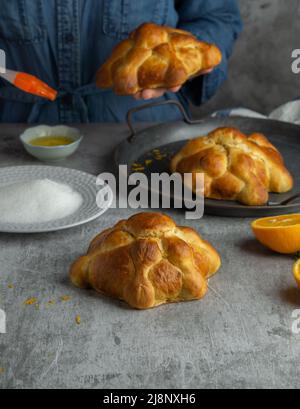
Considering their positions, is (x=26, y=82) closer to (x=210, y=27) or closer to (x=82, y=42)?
(x=82, y=42)

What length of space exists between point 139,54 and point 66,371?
972mm

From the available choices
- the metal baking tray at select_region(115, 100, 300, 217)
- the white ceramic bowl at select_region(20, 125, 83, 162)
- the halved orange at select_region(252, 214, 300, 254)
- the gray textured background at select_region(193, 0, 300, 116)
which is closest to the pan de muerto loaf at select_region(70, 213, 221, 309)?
the halved orange at select_region(252, 214, 300, 254)

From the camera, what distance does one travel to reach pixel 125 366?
967 millimetres

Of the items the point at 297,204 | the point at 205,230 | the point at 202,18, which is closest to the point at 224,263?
the point at 205,230

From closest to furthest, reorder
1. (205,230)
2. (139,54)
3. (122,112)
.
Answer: (205,230), (139,54), (122,112)

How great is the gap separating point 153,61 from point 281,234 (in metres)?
0.67

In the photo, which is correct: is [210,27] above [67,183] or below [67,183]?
above

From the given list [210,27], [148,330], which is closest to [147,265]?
[148,330]

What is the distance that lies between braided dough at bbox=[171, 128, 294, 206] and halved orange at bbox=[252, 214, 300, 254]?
0.17 m

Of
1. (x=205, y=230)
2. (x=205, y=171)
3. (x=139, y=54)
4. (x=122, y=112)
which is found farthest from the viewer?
(x=122, y=112)

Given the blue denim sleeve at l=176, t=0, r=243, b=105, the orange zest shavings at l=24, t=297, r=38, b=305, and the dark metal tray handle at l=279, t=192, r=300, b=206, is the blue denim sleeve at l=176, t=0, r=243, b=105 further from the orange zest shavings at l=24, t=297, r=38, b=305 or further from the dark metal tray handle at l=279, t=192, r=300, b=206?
the orange zest shavings at l=24, t=297, r=38, b=305

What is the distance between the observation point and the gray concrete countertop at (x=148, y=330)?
95 cm

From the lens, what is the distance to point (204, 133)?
6.18 feet
